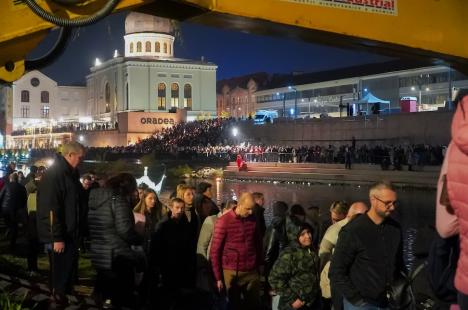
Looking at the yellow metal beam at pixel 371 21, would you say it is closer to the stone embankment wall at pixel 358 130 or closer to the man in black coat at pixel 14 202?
the man in black coat at pixel 14 202

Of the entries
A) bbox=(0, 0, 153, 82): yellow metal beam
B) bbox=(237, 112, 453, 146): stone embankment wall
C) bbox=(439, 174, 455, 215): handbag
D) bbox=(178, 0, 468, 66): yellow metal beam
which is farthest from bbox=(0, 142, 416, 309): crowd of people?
bbox=(237, 112, 453, 146): stone embankment wall

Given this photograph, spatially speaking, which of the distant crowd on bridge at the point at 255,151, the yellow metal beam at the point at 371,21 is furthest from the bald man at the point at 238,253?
the distant crowd on bridge at the point at 255,151

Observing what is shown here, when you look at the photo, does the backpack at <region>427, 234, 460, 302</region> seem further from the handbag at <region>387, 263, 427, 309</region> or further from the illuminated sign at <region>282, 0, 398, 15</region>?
the illuminated sign at <region>282, 0, 398, 15</region>

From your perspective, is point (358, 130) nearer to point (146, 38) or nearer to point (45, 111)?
point (146, 38)

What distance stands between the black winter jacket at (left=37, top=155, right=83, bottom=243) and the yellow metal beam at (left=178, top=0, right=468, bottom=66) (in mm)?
2436

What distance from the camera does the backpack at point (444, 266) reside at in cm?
293

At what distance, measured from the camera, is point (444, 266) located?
118 inches

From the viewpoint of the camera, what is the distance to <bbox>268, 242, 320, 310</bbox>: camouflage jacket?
6.02 meters

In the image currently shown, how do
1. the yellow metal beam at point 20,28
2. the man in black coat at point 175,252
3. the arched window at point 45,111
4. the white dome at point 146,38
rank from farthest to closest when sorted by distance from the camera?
1. the arched window at point 45,111
2. the white dome at point 146,38
3. the man in black coat at point 175,252
4. the yellow metal beam at point 20,28

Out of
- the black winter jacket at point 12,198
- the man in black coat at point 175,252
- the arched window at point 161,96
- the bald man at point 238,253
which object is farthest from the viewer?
the arched window at point 161,96

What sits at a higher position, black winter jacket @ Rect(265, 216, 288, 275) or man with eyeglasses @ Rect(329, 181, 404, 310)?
man with eyeglasses @ Rect(329, 181, 404, 310)

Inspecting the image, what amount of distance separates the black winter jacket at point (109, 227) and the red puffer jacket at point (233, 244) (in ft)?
2.68

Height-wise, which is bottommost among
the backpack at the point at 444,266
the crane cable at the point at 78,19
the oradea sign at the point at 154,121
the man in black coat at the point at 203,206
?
the man in black coat at the point at 203,206

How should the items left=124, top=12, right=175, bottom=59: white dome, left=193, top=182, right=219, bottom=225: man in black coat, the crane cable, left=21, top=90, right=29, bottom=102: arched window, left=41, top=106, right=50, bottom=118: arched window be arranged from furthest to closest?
left=41, top=106, right=50, bottom=118: arched window
left=21, top=90, right=29, bottom=102: arched window
left=124, top=12, right=175, bottom=59: white dome
left=193, top=182, right=219, bottom=225: man in black coat
the crane cable
